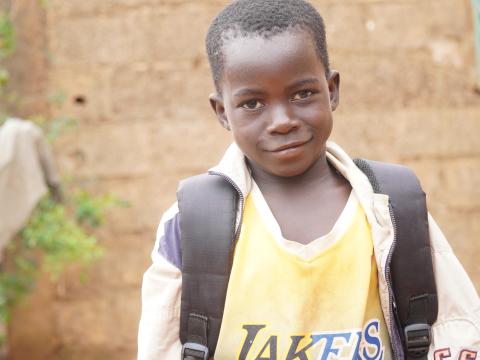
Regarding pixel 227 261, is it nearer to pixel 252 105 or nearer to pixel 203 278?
pixel 203 278

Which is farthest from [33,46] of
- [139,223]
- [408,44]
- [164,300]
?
[164,300]

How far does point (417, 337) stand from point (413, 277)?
5.2 inches

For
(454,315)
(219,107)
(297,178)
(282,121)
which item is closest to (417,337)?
(454,315)

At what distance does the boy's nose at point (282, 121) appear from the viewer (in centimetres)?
149

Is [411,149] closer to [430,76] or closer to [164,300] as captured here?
[430,76]

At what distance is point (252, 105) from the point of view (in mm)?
1538

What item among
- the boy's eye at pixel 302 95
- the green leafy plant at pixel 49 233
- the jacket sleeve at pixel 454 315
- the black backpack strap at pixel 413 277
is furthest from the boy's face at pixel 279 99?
the green leafy plant at pixel 49 233

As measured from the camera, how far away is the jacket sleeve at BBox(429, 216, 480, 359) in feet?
5.09

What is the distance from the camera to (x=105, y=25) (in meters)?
3.93

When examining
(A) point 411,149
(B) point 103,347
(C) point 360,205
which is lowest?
(B) point 103,347

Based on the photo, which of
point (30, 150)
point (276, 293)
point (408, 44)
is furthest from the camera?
point (408, 44)

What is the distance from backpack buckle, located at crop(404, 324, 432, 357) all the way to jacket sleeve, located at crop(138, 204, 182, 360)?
505 millimetres

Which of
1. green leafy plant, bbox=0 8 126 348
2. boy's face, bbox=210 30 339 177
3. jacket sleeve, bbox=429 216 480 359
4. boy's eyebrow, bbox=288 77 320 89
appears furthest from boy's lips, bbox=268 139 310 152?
green leafy plant, bbox=0 8 126 348

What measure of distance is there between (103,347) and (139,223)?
0.73m
